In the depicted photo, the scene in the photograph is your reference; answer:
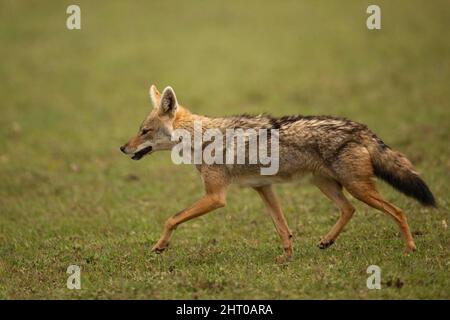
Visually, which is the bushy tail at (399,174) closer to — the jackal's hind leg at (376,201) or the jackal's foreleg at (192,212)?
the jackal's hind leg at (376,201)

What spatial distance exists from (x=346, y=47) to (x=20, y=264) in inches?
754

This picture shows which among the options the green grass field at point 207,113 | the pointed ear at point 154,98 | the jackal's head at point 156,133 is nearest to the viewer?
the green grass field at point 207,113

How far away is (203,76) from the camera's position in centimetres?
2431

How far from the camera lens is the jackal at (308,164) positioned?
8.81m

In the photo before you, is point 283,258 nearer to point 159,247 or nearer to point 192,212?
point 192,212

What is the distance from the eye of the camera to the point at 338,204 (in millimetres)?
9477

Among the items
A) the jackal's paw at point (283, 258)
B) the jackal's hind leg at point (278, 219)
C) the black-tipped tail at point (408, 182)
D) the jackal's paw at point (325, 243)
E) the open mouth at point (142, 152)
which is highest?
the open mouth at point (142, 152)

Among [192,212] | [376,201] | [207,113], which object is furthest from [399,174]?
[207,113]

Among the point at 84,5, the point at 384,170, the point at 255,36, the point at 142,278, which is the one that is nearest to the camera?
the point at 142,278

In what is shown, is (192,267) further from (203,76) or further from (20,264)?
(203,76)

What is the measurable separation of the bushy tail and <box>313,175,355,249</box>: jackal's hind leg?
0.74m

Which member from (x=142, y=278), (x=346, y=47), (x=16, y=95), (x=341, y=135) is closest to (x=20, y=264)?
(x=142, y=278)

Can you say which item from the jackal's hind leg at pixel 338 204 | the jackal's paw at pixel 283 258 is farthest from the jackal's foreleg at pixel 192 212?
the jackal's hind leg at pixel 338 204

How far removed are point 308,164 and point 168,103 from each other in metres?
2.20
